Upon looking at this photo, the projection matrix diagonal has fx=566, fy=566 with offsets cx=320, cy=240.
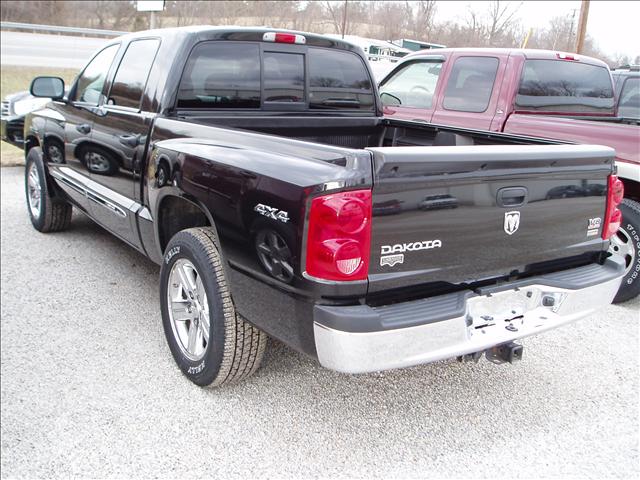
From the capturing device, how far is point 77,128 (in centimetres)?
451

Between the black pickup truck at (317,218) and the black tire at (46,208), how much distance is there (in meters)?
1.53

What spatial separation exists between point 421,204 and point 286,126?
75.4 inches

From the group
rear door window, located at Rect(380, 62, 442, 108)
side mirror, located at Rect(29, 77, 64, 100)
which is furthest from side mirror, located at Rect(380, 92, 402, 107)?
side mirror, located at Rect(29, 77, 64, 100)

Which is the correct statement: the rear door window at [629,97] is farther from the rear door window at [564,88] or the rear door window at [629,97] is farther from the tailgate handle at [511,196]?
the tailgate handle at [511,196]

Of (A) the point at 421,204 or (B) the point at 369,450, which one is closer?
(A) the point at 421,204

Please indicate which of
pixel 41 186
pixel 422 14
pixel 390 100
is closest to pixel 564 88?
pixel 390 100

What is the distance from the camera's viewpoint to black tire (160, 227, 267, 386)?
2723 millimetres

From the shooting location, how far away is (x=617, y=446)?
2.72 metres

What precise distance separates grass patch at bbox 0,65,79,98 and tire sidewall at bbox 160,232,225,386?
13018mm

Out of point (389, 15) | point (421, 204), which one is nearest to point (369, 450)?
point (421, 204)

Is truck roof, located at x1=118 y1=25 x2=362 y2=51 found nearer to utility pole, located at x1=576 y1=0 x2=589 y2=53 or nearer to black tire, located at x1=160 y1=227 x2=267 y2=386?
black tire, located at x1=160 y1=227 x2=267 y2=386

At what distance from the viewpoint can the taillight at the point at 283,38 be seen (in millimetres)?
3738

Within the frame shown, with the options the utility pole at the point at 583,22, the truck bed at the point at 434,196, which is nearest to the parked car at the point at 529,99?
the utility pole at the point at 583,22

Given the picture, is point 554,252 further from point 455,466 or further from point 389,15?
point 389,15
